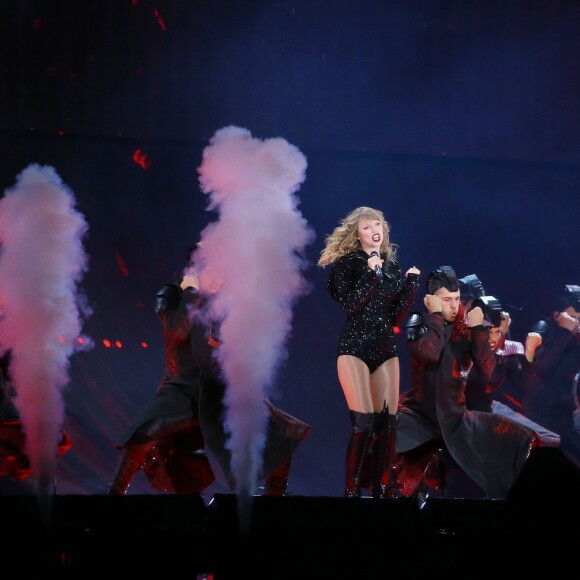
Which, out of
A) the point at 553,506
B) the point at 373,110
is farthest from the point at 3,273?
the point at 373,110

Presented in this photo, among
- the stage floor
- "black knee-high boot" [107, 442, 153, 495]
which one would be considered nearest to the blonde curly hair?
"black knee-high boot" [107, 442, 153, 495]

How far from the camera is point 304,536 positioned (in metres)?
3.93

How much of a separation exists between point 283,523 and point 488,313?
2855 mm

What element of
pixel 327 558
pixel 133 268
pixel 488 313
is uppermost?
pixel 133 268

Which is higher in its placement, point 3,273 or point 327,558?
point 3,273

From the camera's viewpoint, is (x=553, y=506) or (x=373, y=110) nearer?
(x=553, y=506)

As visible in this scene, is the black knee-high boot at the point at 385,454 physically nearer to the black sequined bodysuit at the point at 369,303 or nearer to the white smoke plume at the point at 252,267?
the black sequined bodysuit at the point at 369,303

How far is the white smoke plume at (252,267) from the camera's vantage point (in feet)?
15.8

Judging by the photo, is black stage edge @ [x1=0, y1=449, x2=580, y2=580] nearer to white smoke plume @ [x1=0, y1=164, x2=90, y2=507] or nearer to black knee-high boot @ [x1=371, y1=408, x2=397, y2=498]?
white smoke plume @ [x1=0, y1=164, x2=90, y2=507]

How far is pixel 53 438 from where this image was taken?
177 inches

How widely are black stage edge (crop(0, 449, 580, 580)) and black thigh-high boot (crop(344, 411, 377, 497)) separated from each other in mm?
1045

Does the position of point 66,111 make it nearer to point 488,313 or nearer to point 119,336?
point 119,336

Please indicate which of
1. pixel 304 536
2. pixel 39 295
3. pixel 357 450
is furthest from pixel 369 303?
pixel 39 295

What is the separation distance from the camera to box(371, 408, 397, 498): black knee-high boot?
16.9 ft
